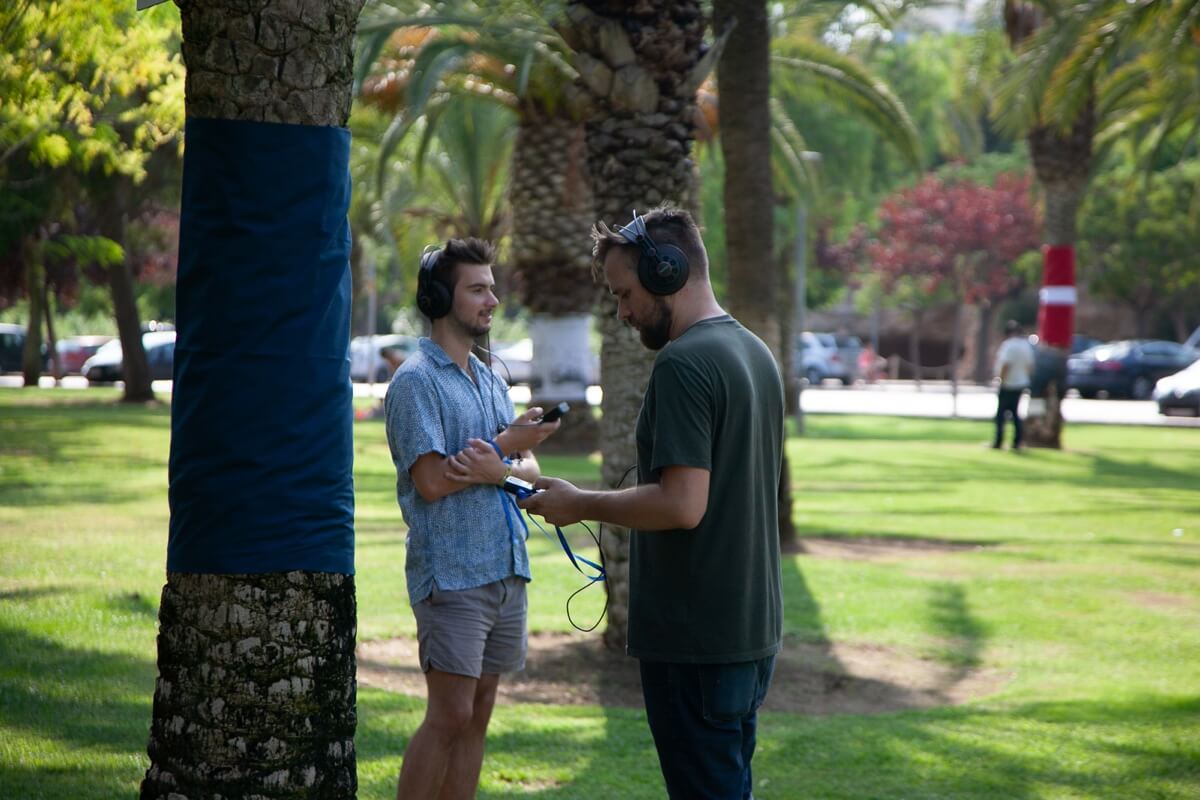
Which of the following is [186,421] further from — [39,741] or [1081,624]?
[1081,624]

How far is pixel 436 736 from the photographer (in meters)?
4.39

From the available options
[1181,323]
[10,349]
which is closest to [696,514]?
[1181,323]

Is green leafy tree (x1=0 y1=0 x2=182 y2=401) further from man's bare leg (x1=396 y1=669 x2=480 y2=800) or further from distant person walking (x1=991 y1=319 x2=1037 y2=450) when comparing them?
distant person walking (x1=991 y1=319 x2=1037 y2=450)

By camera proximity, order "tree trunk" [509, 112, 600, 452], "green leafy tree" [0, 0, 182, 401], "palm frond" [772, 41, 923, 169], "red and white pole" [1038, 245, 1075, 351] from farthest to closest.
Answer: "red and white pole" [1038, 245, 1075, 351] < "tree trunk" [509, 112, 600, 452] < "palm frond" [772, 41, 923, 169] < "green leafy tree" [0, 0, 182, 401]

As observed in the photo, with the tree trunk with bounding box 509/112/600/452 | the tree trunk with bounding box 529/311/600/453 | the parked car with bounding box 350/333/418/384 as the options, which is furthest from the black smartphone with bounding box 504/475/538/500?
the parked car with bounding box 350/333/418/384

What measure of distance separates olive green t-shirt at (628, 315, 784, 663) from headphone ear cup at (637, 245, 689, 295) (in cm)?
13

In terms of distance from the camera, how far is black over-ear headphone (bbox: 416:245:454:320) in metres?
4.61

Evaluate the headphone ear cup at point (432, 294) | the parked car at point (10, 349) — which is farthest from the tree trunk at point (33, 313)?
the headphone ear cup at point (432, 294)

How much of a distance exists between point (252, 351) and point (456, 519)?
3.80 ft

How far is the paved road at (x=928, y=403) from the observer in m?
32.5

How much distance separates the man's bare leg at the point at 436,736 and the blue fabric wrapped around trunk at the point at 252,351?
37.5 inches

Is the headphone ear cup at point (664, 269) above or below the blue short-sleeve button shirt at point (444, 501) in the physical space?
above

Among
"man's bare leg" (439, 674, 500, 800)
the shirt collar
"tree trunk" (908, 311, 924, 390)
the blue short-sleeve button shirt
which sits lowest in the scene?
"man's bare leg" (439, 674, 500, 800)

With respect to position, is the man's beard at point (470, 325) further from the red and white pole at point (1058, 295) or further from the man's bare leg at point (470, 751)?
the red and white pole at point (1058, 295)
